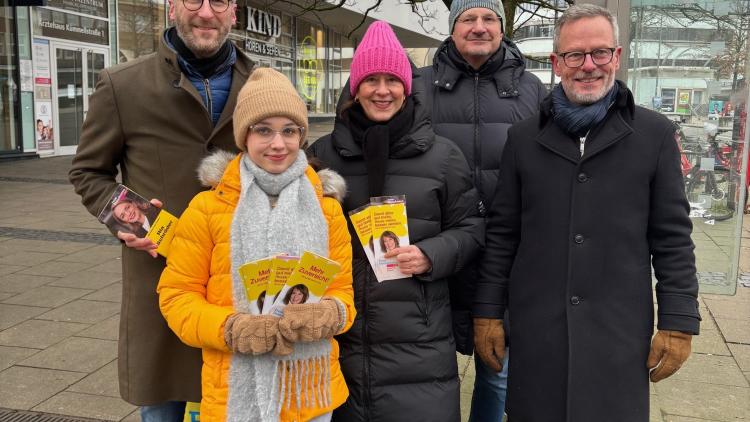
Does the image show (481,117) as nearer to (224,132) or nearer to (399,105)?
(399,105)

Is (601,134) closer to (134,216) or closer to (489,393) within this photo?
(489,393)

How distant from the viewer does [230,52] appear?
2.65 m

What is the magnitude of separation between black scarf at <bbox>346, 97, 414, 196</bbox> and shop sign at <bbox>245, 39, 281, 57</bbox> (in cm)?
2062

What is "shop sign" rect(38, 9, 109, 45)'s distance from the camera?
15141 mm

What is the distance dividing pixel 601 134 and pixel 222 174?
1.30 m

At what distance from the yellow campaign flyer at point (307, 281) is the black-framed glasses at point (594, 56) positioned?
1.07 meters

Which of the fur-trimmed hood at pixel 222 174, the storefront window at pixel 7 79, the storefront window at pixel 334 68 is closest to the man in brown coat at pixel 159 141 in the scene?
the fur-trimmed hood at pixel 222 174

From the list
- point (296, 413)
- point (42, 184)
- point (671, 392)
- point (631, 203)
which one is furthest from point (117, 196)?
point (42, 184)

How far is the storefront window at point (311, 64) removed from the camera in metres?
27.6

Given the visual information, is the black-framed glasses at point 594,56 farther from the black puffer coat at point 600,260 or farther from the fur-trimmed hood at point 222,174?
the fur-trimmed hood at point 222,174

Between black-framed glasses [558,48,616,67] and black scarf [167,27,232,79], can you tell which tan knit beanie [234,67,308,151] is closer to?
black scarf [167,27,232,79]

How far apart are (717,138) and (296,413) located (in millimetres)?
5043

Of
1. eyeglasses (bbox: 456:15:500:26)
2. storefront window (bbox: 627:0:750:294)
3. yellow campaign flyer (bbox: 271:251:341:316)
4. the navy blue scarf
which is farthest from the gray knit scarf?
storefront window (bbox: 627:0:750:294)

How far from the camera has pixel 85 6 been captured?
53.1 ft
